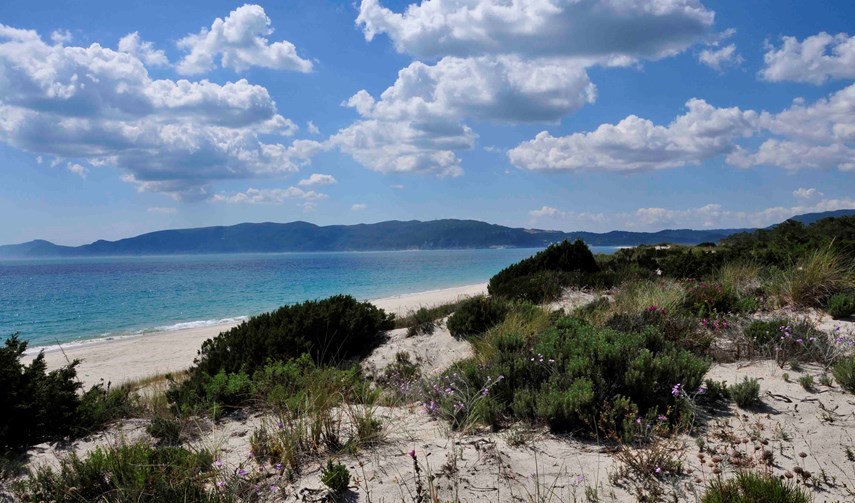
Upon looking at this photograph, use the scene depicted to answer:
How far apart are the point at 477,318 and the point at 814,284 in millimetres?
6468

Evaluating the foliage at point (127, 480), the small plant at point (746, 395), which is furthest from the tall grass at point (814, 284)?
the foliage at point (127, 480)

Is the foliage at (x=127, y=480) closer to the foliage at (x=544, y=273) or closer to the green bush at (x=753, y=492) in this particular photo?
the green bush at (x=753, y=492)

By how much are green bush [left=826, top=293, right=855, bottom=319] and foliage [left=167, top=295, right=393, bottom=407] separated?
28.4 feet

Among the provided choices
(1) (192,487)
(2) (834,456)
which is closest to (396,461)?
(1) (192,487)

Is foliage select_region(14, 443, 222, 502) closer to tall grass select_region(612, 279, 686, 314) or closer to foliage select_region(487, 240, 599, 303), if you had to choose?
tall grass select_region(612, 279, 686, 314)

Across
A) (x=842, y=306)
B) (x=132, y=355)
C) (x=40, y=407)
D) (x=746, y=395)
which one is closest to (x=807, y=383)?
(x=746, y=395)

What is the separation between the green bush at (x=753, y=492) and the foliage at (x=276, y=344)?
5.24 m

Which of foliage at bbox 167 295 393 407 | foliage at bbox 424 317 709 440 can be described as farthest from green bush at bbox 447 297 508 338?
foliage at bbox 424 317 709 440

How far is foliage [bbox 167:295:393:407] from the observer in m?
6.47

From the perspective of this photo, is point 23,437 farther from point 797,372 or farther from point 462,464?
point 797,372

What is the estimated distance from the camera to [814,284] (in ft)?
30.5

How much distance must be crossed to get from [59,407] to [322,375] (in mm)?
2826

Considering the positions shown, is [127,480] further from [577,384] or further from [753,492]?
[753,492]

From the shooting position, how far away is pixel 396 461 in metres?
4.06
